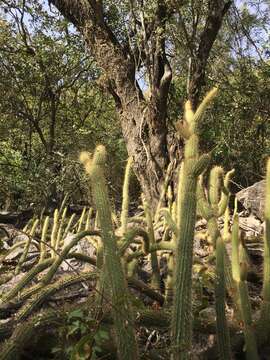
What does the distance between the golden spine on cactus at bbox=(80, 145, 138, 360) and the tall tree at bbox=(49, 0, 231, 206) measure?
16.7ft

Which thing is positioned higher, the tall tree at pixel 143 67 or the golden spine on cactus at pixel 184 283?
the tall tree at pixel 143 67

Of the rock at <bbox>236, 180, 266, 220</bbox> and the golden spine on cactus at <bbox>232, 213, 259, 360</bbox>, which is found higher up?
the rock at <bbox>236, 180, 266, 220</bbox>

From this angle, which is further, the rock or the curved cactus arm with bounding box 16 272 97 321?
the rock

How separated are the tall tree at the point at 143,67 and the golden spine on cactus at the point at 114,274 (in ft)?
16.7

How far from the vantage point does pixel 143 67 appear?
8188 mm

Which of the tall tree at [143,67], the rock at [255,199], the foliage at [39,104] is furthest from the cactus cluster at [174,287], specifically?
the foliage at [39,104]

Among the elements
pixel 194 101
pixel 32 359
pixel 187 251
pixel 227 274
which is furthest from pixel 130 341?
pixel 194 101

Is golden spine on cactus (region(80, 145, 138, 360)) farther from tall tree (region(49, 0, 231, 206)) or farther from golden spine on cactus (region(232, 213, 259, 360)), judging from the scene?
tall tree (region(49, 0, 231, 206))

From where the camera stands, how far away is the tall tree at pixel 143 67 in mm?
7086

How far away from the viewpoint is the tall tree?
7.09m

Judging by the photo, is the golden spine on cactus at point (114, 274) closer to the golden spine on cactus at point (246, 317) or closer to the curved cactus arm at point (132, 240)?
the curved cactus arm at point (132, 240)

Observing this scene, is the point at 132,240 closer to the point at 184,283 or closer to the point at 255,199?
the point at 184,283

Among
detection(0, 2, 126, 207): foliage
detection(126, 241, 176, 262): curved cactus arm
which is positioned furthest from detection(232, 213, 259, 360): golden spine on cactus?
detection(0, 2, 126, 207): foliage

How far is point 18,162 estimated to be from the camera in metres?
11.3
